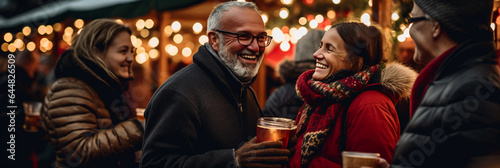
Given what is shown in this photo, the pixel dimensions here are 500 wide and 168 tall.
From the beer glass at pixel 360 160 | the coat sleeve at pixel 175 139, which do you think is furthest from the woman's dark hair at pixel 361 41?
the coat sleeve at pixel 175 139

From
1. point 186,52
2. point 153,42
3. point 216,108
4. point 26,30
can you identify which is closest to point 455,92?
point 216,108

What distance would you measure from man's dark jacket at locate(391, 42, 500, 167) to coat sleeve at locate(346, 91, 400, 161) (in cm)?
40

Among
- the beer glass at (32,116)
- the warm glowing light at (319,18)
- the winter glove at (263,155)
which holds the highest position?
the warm glowing light at (319,18)

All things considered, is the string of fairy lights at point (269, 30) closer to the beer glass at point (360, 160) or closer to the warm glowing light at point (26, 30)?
the warm glowing light at point (26, 30)

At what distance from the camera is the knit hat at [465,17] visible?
147cm

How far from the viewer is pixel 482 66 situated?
4.65ft

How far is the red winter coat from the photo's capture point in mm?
1938

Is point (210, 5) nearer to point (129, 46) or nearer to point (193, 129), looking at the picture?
point (129, 46)

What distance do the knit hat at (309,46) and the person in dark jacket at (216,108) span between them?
1.22m

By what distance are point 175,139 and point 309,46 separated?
6.65 ft

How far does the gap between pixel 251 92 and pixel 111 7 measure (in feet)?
13.6

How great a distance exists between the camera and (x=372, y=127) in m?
1.94

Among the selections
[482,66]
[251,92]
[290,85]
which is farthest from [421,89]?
[290,85]

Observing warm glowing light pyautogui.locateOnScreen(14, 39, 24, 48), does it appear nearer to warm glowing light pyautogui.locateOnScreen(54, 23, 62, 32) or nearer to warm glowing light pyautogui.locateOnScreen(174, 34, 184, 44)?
warm glowing light pyautogui.locateOnScreen(54, 23, 62, 32)
